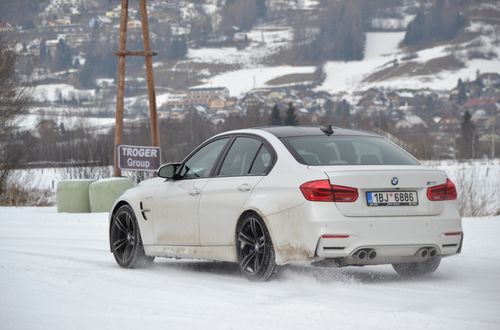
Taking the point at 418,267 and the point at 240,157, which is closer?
the point at 418,267

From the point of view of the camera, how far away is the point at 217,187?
32.2 feet

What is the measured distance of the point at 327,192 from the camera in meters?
8.63

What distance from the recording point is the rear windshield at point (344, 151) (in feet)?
30.2

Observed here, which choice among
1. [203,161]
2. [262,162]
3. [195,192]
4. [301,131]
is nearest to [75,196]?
[203,161]

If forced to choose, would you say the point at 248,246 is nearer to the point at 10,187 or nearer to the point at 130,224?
the point at 130,224

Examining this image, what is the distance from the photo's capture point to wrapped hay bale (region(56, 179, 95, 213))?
80.9ft

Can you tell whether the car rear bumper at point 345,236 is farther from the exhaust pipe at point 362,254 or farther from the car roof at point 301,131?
the car roof at point 301,131

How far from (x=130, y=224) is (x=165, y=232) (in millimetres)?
778

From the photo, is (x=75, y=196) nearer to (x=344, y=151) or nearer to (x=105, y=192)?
(x=105, y=192)

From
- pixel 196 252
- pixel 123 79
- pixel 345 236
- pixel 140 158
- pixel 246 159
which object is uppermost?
pixel 246 159

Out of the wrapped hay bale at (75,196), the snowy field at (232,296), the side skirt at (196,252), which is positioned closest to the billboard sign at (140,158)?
the wrapped hay bale at (75,196)

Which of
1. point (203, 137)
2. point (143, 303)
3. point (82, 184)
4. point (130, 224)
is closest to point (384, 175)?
point (143, 303)

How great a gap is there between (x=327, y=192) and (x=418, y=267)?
1.54 metres

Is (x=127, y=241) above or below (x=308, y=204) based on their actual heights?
below
